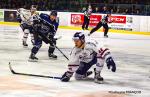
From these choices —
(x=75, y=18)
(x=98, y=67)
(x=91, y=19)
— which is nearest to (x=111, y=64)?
(x=98, y=67)

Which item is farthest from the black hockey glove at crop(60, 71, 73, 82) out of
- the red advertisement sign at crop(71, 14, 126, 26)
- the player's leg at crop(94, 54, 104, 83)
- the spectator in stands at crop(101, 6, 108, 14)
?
the spectator in stands at crop(101, 6, 108, 14)

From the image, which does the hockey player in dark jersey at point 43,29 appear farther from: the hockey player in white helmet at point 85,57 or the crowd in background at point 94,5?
the crowd in background at point 94,5

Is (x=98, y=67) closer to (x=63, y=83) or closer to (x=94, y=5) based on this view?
(x=63, y=83)

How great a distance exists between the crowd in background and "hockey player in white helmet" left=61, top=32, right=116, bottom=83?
1565cm

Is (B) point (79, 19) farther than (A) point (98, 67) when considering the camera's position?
Yes

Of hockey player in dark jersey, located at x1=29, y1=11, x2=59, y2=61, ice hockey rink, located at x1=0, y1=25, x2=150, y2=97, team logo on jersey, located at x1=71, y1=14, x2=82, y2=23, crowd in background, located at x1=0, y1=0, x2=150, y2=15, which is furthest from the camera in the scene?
team logo on jersey, located at x1=71, y1=14, x2=82, y2=23

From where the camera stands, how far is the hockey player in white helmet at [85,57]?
7246 mm

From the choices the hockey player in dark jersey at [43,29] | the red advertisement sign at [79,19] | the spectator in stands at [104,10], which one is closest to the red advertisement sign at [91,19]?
the red advertisement sign at [79,19]

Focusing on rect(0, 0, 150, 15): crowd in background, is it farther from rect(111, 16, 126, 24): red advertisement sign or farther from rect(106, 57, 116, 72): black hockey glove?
rect(106, 57, 116, 72): black hockey glove

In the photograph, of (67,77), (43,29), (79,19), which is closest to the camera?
(67,77)

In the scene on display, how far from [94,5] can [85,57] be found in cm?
1830

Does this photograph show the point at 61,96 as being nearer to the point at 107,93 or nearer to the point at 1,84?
the point at 107,93

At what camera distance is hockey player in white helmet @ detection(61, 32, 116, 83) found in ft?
23.8

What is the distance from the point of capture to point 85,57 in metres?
7.60
